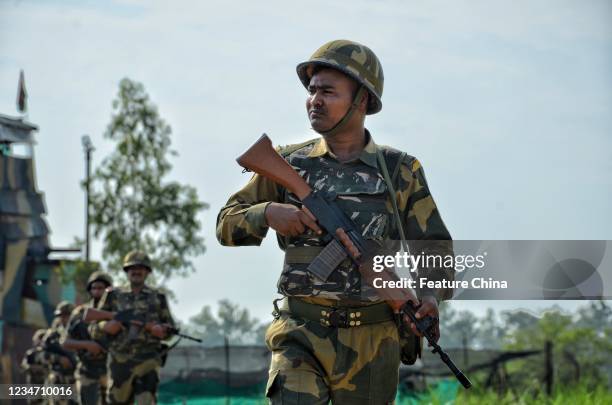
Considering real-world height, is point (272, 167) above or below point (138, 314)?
above

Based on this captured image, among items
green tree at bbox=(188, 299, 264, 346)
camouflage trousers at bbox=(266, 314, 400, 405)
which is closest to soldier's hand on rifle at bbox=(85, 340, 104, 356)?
camouflage trousers at bbox=(266, 314, 400, 405)

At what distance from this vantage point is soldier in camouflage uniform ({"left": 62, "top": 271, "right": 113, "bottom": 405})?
1566cm

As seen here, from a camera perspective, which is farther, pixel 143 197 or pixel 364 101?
pixel 143 197

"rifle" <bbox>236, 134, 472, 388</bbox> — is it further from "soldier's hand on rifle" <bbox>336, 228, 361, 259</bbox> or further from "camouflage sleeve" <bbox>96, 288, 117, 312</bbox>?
"camouflage sleeve" <bbox>96, 288, 117, 312</bbox>

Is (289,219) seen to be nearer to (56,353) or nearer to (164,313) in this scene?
(164,313)

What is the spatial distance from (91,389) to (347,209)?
986cm

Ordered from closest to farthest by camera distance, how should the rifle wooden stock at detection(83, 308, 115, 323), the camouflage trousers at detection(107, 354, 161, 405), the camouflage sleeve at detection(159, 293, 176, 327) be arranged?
the camouflage trousers at detection(107, 354, 161, 405) → the rifle wooden stock at detection(83, 308, 115, 323) → the camouflage sleeve at detection(159, 293, 176, 327)

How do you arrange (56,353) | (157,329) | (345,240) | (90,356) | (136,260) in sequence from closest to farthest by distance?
1. (345,240)
2. (157,329)
3. (136,260)
4. (90,356)
5. (56,353)

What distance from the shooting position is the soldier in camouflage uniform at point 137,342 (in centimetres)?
1323

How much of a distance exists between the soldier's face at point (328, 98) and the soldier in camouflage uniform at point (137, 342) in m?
7.15

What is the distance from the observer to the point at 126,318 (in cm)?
1359

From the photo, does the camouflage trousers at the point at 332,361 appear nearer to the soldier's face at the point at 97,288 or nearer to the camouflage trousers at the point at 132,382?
→ the camouflage trousers at the point at 132,382

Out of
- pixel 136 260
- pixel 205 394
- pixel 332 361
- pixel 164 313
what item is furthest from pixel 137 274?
pixel 332 361

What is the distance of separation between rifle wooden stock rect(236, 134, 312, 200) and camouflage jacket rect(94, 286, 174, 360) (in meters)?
7.16
